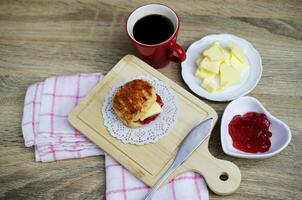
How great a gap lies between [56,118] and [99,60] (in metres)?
0.29

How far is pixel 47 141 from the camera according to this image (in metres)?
1.27

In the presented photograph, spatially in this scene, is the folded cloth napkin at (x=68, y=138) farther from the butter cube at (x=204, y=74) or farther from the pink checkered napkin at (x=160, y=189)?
the butter cube at (x=204, y=74)

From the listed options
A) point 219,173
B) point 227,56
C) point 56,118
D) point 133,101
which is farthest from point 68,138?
point 227,56

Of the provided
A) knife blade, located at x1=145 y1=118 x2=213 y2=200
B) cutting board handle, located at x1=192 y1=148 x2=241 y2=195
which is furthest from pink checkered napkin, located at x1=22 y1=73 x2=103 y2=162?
cutting board handle, located at x1=192 y1=148 x2=241 y2=195

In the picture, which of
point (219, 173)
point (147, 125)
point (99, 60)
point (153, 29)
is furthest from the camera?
point (99, 60)

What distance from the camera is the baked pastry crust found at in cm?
120

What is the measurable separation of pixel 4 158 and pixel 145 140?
1.63ft

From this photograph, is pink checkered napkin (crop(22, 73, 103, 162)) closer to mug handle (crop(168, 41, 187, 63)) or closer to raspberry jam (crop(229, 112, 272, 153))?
mug handle (crop(168, 41, 187, 63))

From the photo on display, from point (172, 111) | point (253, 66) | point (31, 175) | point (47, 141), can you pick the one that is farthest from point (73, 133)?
point (253, 66)

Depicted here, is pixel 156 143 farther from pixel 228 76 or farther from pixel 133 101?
pixel 228 76

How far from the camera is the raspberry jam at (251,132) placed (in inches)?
47.3

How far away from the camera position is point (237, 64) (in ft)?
4.40

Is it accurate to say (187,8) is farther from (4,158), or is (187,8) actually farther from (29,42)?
(4,158)

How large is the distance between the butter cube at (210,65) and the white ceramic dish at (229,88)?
54 millimetres
